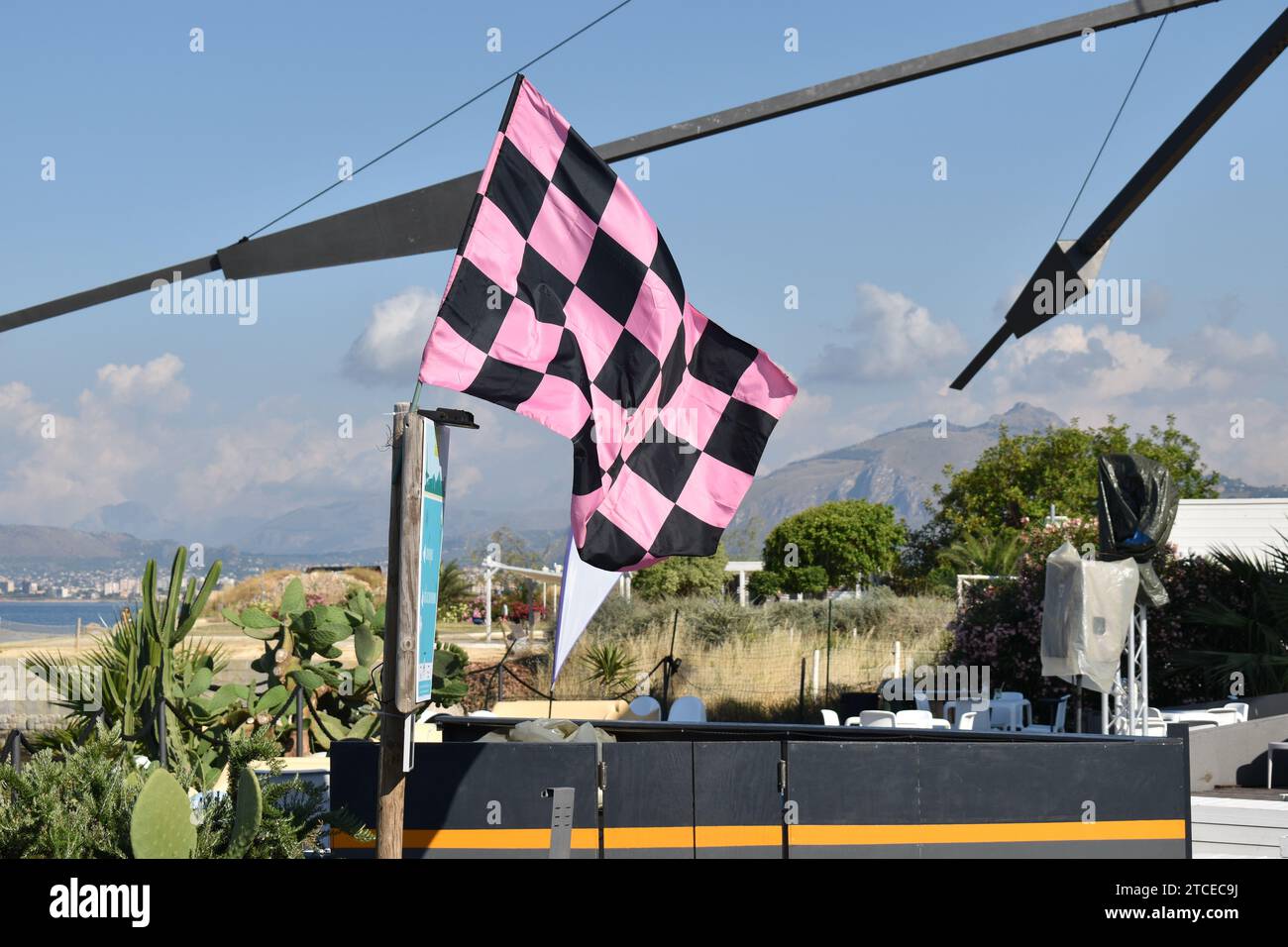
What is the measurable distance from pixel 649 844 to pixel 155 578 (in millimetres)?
5368

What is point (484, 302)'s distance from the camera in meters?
4.54

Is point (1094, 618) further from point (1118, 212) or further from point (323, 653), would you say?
point (323, 653)

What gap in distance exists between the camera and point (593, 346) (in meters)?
4.95

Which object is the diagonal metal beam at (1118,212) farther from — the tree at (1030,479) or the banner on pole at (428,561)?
the tree at (1030,479)

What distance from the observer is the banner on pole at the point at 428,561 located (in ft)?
15.1

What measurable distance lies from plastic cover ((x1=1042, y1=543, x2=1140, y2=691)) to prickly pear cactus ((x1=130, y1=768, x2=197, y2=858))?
8544 millimetres

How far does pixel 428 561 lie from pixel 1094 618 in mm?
→ 8236

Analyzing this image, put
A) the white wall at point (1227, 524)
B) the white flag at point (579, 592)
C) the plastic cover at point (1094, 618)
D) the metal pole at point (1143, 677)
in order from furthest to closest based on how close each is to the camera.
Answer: the white wall at point (1227, 524)
the plastic cover at point (1094, 618)
the metal pole at point (1143, 677)
the white flag at point (579, 592)

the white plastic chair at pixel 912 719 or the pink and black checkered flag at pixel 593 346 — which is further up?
the pink and black checkered flag at pixel 593 346

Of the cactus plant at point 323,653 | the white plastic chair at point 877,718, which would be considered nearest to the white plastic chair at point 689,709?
the white plastic chair at point 877,718

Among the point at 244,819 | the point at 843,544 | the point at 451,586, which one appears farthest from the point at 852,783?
the point at 843,544

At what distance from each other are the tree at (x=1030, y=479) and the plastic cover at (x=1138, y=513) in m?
37.8

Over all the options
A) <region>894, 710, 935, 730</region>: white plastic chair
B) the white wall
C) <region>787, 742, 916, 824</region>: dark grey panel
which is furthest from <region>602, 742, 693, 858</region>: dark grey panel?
the white wall
